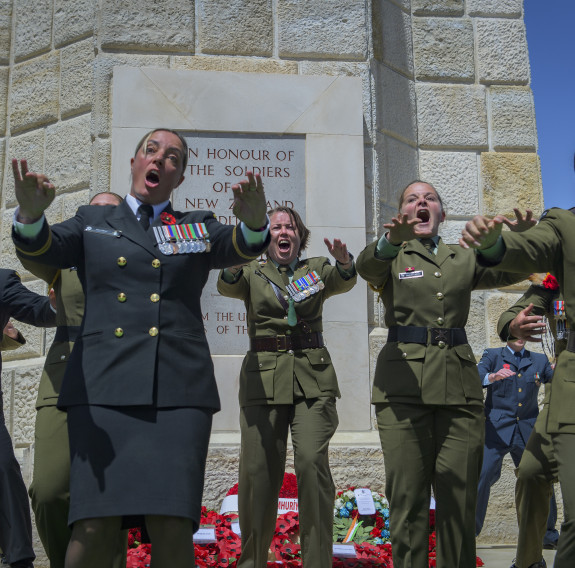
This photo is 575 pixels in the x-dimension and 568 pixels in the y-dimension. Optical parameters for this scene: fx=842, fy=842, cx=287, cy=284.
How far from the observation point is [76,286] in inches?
167

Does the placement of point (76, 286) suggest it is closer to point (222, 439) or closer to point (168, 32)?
point (222, 439)

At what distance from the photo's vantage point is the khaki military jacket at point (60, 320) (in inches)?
162

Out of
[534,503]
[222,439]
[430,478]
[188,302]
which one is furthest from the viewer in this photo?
[222,439]

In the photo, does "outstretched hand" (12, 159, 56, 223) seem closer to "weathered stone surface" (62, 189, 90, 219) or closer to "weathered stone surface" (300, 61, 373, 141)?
"weathered stone surface" (62, 189, 90, 219)

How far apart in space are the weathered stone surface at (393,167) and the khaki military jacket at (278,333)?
247cm

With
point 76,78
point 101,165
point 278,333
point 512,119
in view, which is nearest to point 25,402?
point 101,165

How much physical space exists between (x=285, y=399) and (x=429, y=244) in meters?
1.13

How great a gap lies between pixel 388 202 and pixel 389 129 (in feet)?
2.22

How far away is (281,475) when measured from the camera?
15.0 feet

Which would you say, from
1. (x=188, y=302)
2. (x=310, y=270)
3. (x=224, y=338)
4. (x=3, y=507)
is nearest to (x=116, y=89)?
(x=224, y=338)

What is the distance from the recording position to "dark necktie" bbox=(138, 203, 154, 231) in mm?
3236

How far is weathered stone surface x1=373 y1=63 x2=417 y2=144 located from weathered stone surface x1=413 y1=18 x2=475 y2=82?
0.27m

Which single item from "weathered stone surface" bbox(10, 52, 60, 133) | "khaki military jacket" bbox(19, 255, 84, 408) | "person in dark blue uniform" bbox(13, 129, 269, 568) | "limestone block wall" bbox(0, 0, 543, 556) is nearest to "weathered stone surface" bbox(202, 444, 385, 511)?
"limestone block wall" bbox(0, 0, 543, 556)

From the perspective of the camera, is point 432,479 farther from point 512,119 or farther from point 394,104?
point 512,119
